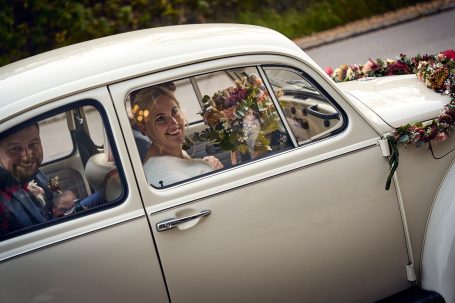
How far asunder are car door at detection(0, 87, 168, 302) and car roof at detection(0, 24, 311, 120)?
7cm

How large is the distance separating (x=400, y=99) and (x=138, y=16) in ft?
30.0

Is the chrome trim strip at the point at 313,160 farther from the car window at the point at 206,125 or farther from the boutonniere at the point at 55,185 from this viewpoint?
the boutonniere at the point at 55,185


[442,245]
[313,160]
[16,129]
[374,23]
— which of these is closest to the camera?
[16,129]

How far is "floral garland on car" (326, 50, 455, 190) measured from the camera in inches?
133

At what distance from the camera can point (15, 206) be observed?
2.96m

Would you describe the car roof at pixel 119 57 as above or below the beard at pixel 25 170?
above

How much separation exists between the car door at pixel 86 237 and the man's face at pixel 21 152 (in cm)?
4

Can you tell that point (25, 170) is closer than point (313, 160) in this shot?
Yes

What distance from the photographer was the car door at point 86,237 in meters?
2.90

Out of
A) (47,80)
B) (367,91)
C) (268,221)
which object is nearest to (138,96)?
(47,80)

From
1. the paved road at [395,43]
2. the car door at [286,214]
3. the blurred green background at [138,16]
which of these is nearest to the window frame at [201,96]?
the car door at [286,214]

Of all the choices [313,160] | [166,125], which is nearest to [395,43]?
[313,160]

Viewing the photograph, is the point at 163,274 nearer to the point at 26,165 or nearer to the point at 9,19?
the point at 26,165

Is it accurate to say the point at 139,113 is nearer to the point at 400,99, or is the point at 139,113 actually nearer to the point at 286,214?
the point at 286,214
